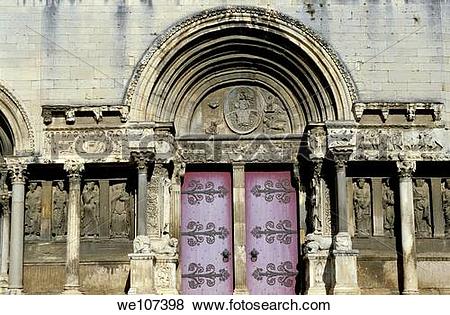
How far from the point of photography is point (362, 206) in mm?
15484

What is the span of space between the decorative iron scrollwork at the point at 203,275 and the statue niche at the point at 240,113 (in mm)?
2698

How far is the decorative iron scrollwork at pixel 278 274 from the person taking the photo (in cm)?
1569

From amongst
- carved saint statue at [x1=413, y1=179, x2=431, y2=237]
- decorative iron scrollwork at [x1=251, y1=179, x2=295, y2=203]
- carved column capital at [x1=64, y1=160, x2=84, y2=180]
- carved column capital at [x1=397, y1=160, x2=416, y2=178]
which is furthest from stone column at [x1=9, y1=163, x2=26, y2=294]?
carved saint statue at [x1=413, y1=179, x2=431, y2=237]

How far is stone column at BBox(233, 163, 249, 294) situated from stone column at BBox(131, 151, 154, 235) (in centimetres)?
193

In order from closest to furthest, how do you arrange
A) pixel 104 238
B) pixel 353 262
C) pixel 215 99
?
pixel 353 262 < pixel 104 238 < pixel 215 99

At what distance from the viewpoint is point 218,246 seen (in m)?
15.8

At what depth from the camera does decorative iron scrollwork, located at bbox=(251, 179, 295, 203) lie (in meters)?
16.0

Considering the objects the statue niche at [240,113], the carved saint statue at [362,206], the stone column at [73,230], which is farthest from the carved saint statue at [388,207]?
the stone column at [73,230]

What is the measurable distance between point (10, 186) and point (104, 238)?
6.70 ft

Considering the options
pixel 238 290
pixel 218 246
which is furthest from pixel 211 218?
pixel 238 290

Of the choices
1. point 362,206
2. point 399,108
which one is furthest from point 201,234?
point 399,108
